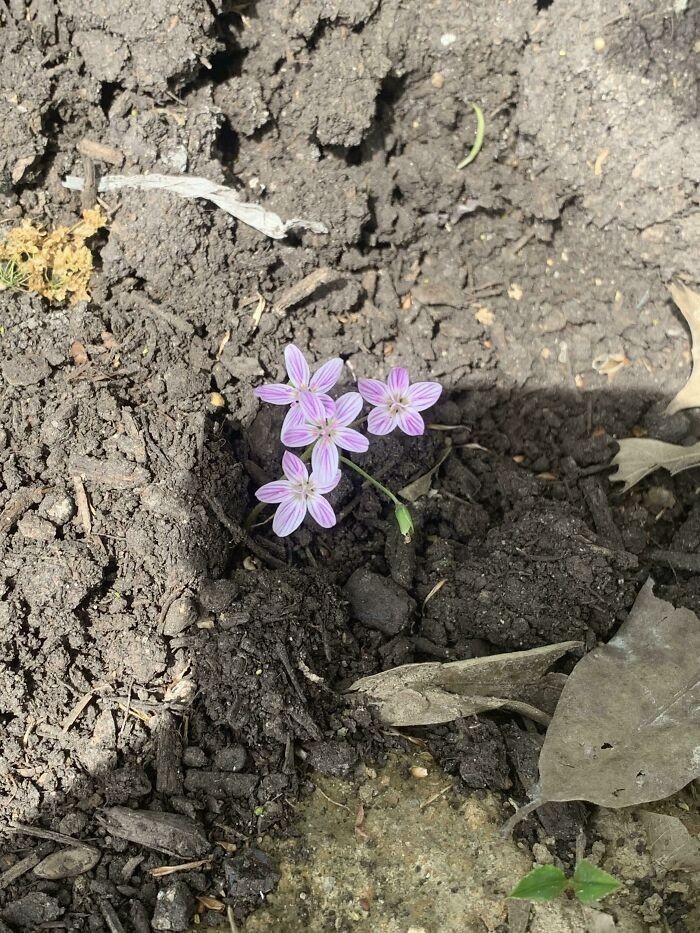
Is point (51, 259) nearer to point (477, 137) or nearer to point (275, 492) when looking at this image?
point (275, 492)

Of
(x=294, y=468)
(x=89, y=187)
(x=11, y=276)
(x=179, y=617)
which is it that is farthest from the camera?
(x=89, y=187)

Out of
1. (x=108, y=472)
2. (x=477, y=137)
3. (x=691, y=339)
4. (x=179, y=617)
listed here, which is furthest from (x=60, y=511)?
(x=691, y=339)

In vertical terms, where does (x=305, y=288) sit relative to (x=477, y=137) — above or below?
below

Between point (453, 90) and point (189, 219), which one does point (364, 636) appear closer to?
point (189, 219)

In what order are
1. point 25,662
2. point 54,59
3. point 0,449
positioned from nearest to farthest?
point 25,662, point 0,449, point 54,59

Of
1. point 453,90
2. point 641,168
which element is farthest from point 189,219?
point 641,168

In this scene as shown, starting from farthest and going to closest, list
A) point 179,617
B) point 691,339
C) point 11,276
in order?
point 691,339
point 11,276
point 179,617

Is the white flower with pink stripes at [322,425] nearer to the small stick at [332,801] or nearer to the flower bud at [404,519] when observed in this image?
the flower bud at [404,519]
